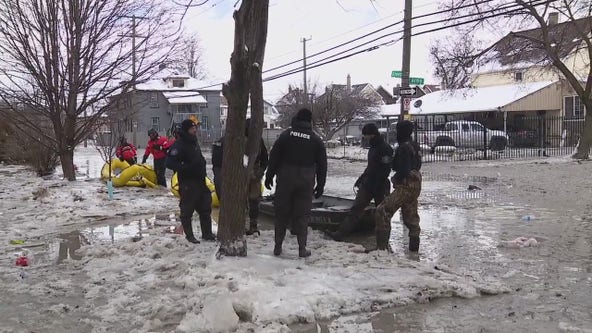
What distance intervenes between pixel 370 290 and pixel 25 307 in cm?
341

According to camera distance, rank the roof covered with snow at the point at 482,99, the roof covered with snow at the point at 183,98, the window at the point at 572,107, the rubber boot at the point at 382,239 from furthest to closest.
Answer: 1. the roof covered with snow at the point at 183,98
2. the window at the point at 572,107
3. the roof covered with snow at the point at 482,99
4. the rubber boot at the point at 382,239

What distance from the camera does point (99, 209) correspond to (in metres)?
12.0

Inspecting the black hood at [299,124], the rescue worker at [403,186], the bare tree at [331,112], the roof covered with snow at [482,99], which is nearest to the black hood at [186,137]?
the black hood at [299,124]

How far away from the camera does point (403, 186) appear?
727 cm

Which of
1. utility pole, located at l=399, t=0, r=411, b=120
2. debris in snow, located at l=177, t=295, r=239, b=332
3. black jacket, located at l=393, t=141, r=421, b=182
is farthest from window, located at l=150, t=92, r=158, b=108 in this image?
debris in snow, located at l=177, t=295, r=239, b=332

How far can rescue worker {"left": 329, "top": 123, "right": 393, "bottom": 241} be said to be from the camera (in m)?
7.89

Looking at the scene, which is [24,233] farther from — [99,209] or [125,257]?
[125,257]

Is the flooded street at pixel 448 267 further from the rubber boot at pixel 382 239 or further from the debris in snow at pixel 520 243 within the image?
the rubber boot at pixel 382 239

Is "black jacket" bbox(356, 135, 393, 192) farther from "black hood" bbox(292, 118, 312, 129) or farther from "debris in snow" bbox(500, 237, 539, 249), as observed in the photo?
"debris in snow" bbox(500, 237, 539, 249)

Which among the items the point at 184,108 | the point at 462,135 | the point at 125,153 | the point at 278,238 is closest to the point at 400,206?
the point at 278,238

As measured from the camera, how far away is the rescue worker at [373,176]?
7.89 m

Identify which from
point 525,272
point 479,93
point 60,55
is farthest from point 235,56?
point 479,93

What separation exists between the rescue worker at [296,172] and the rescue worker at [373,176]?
1194 mm

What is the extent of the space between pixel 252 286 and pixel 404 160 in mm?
2709
